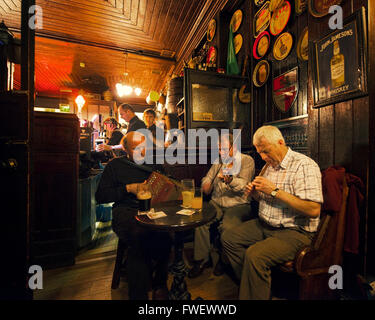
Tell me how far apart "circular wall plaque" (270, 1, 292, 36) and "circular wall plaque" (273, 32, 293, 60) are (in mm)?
101

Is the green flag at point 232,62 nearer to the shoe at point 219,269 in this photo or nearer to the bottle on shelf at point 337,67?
the bottle on shelf at point 337,67

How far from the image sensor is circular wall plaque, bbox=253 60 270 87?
8.46 ft

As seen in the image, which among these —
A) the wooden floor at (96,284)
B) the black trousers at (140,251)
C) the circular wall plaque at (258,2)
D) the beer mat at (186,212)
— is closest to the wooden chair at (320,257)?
the wooden floor at (96,284)

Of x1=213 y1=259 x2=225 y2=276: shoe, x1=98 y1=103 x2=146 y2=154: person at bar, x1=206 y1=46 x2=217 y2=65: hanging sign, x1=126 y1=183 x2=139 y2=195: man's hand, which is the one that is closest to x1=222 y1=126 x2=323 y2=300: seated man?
x1=213 y1=259 x2=225 y2=276: shoe

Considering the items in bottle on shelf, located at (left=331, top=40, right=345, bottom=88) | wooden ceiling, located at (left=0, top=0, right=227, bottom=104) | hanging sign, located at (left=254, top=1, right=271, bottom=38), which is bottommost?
bottle on shelf, located at (left=331, top=40, right=345, bottom=88)

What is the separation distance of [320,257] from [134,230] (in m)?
1.55

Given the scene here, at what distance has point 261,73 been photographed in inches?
105

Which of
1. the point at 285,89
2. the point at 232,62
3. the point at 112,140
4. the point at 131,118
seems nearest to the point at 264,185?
the point at 285,89

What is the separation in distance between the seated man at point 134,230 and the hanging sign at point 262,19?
2372 millimetres

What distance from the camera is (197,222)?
1.27 m

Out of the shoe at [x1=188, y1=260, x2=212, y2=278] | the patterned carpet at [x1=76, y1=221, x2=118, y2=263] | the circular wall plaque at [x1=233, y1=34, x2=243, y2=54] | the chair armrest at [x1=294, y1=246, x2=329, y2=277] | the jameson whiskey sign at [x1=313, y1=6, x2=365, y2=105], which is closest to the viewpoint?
the chair armrest at [x1=294, y1=246, x2=329, y2=277]

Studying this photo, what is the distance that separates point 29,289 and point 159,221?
119cm

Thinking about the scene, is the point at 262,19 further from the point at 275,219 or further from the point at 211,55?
the point at 275,219

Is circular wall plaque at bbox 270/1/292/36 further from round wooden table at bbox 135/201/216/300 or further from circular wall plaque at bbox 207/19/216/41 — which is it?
round wooden table at bbox 135/201/216/300
